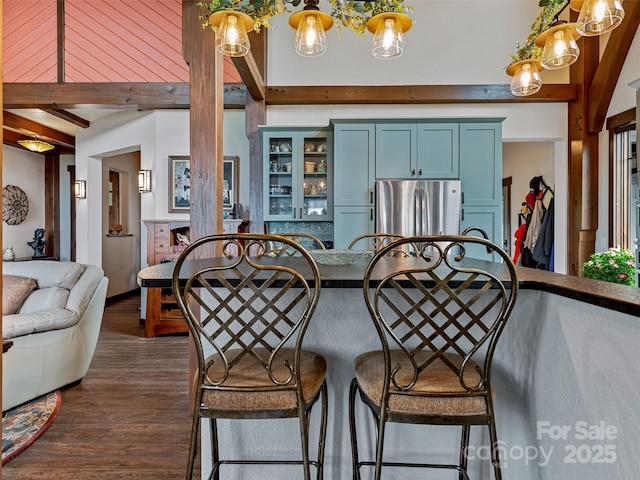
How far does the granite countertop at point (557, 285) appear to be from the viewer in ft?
3.20

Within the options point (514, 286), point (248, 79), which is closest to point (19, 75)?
point (248, 79)

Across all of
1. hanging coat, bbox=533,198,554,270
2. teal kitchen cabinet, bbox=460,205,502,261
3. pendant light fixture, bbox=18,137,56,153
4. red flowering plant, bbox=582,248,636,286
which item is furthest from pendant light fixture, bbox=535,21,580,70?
pendant light fixture, bbox=18,137,56,153

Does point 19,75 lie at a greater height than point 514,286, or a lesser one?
greater

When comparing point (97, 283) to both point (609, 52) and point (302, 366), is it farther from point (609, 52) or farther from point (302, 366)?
point (609, 52)

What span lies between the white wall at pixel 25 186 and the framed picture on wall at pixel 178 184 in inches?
121

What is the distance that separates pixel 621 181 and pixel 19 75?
273 inches

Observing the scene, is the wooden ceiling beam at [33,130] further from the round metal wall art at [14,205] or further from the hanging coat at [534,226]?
the hanging coat at [534,226]

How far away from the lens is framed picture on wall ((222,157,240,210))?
15.1ft

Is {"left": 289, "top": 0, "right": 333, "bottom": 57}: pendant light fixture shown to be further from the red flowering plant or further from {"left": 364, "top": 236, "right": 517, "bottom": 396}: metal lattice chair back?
the red flowering plant

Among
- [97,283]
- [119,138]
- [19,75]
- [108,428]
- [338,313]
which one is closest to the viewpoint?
[338,313]

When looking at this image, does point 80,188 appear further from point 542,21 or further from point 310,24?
point 542,21

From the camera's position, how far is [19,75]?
4.31 metres

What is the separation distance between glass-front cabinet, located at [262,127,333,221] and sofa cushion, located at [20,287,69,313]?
82.6 inches

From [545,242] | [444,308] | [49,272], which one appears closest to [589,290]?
[444,308]
